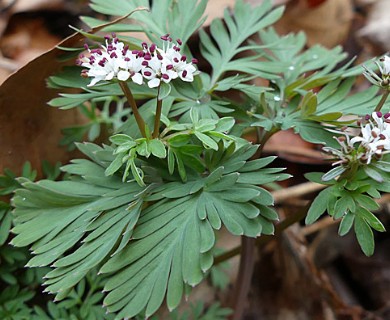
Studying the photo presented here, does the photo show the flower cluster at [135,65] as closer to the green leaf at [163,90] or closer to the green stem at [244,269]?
the green leaf at [163,90]

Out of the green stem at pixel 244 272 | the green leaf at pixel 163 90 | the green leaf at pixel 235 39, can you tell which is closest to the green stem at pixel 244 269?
the green stem at pixel 244 272

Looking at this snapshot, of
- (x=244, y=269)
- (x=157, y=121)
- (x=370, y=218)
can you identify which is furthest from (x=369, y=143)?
(x=244, y=269)

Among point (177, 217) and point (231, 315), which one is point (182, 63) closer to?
point (177, 217)

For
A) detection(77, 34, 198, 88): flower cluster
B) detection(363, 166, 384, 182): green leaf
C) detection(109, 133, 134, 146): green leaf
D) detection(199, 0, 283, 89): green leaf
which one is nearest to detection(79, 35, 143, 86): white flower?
detection(77, 34, 198, 88): flower cluster

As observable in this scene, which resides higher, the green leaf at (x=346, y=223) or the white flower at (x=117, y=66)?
the white flower at (x=117, y=66)

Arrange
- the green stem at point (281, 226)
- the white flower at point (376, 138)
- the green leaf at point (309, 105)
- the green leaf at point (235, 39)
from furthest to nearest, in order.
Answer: the green leaf at point (235, 39) → the green stem at point (281, 226) → the green leaf at point (309, 105) → the white flower at point (376, 138)
